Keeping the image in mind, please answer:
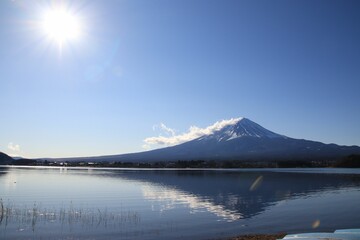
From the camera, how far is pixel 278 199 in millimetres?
40156

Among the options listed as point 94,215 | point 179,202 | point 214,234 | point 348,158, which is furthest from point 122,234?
point 348,158

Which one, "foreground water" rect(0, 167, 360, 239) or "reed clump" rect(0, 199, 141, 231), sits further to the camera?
"reed clump" rect(0, 199, 141, 231)

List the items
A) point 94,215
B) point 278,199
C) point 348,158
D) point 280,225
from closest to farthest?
1. point 280,225
2. point 94,215
3. point 278,199
4. point 348,158

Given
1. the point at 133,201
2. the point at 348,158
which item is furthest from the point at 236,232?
the point at 348,158

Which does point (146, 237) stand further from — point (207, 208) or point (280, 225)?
point (207, 208)

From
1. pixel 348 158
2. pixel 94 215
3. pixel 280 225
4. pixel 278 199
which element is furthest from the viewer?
pixel 348 158

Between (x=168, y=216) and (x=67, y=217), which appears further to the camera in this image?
(x=168, y=216)

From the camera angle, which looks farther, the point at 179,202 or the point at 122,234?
the point at 179,202

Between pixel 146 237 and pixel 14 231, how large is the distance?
7330 millimetres

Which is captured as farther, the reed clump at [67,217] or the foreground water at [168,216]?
the reed clump at [67,217]

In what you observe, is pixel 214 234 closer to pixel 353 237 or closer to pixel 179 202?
pixel 353 237

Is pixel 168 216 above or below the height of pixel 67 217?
below

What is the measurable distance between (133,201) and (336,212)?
17450mm

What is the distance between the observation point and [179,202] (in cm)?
3669
